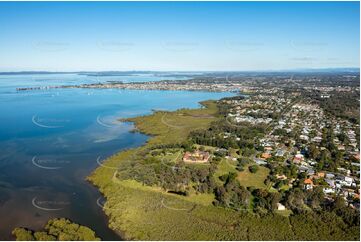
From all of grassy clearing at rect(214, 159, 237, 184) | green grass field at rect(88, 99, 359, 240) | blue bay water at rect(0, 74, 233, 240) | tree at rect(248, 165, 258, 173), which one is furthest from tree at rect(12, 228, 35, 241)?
tree at rect(248, 165, 258, 173)

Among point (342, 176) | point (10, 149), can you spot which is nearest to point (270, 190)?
point (342, 176)

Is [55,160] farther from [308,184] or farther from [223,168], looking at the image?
[308,184]

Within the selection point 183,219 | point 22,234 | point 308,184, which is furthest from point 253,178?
point 22,234

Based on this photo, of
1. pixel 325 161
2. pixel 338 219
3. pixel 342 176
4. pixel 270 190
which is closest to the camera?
pixel 338 219

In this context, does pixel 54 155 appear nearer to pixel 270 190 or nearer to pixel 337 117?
pixel 270 190

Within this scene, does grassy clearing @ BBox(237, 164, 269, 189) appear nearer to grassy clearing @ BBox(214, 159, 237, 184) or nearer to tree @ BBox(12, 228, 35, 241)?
grassy clearing @ BBox(214, 159, 237, 184)

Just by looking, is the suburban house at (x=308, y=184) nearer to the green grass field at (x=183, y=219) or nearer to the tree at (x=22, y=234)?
the green grass field at (x=183, y=219)

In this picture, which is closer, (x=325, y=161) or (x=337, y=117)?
(x=325, y=161)

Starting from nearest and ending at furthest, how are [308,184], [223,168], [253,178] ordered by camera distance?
1. [308,184]
2. [253,178]
3. [223,168]
